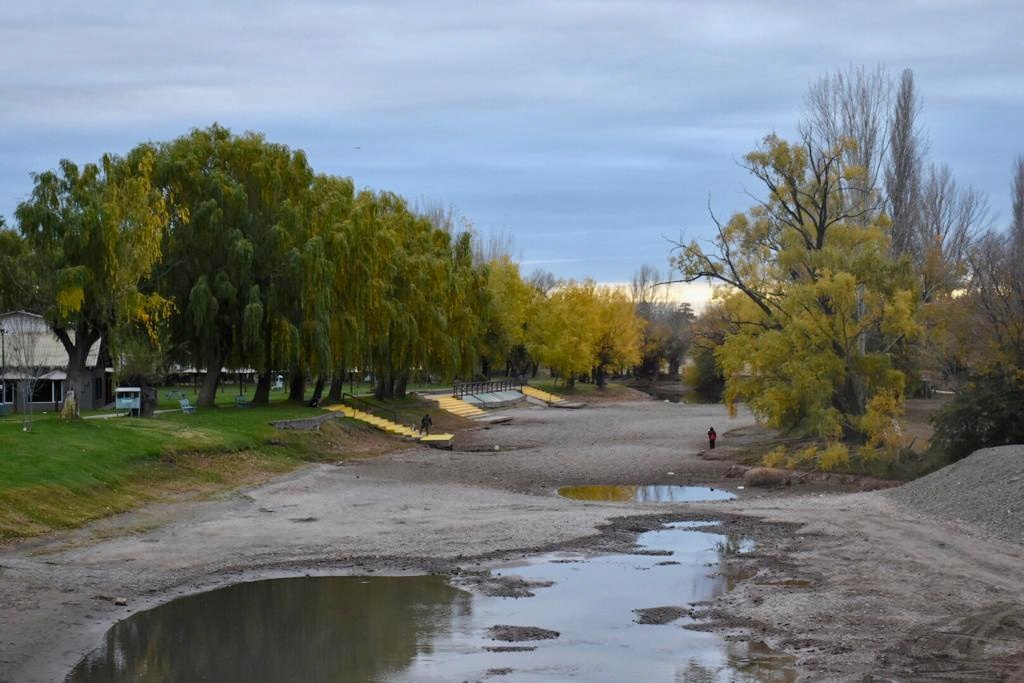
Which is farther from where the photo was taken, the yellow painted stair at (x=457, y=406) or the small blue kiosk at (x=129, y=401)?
the yellow painted stair at (x=457, y=406)

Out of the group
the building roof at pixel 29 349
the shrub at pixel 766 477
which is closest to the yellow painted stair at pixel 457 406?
the building roof at pixel 29 349

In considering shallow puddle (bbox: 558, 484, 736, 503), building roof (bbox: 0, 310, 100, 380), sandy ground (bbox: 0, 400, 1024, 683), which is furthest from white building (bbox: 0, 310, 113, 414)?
shallow puddle (bbox: 558, 484, 736, 503)

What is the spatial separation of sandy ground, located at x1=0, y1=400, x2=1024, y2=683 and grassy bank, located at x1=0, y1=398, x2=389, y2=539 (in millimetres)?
1171

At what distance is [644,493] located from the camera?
3394cm

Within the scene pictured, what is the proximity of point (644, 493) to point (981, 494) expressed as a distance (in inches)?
428

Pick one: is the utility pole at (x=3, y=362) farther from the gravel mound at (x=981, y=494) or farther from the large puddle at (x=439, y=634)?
the gravel mound at (x=981, y=494)

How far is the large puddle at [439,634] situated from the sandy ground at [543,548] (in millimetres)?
638

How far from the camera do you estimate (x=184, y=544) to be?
21.9 metres

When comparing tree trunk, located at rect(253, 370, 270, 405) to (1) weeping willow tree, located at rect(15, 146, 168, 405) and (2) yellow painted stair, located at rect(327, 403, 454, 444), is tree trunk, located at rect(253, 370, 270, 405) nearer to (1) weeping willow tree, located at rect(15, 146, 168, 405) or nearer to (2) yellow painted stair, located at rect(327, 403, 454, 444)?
(2) yellow painted stair, located at rect(327, 403, 454, 444)

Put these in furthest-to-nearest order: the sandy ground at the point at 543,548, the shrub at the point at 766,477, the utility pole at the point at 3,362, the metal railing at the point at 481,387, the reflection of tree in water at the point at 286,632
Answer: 1. the metal railing at the point at 481,387
2. the utility pole at the point at 3,362
3. the shrub at the point at 766,477
4. the sandy ground at the point at 543,548
5. the reflection of tree in water at the point at 286,632

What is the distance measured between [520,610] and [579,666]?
10.3ft

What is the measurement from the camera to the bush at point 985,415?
32438 mm

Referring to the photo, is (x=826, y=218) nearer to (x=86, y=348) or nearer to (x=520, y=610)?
(x=86, y=348)

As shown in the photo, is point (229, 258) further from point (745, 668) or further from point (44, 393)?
point (745, 668)
